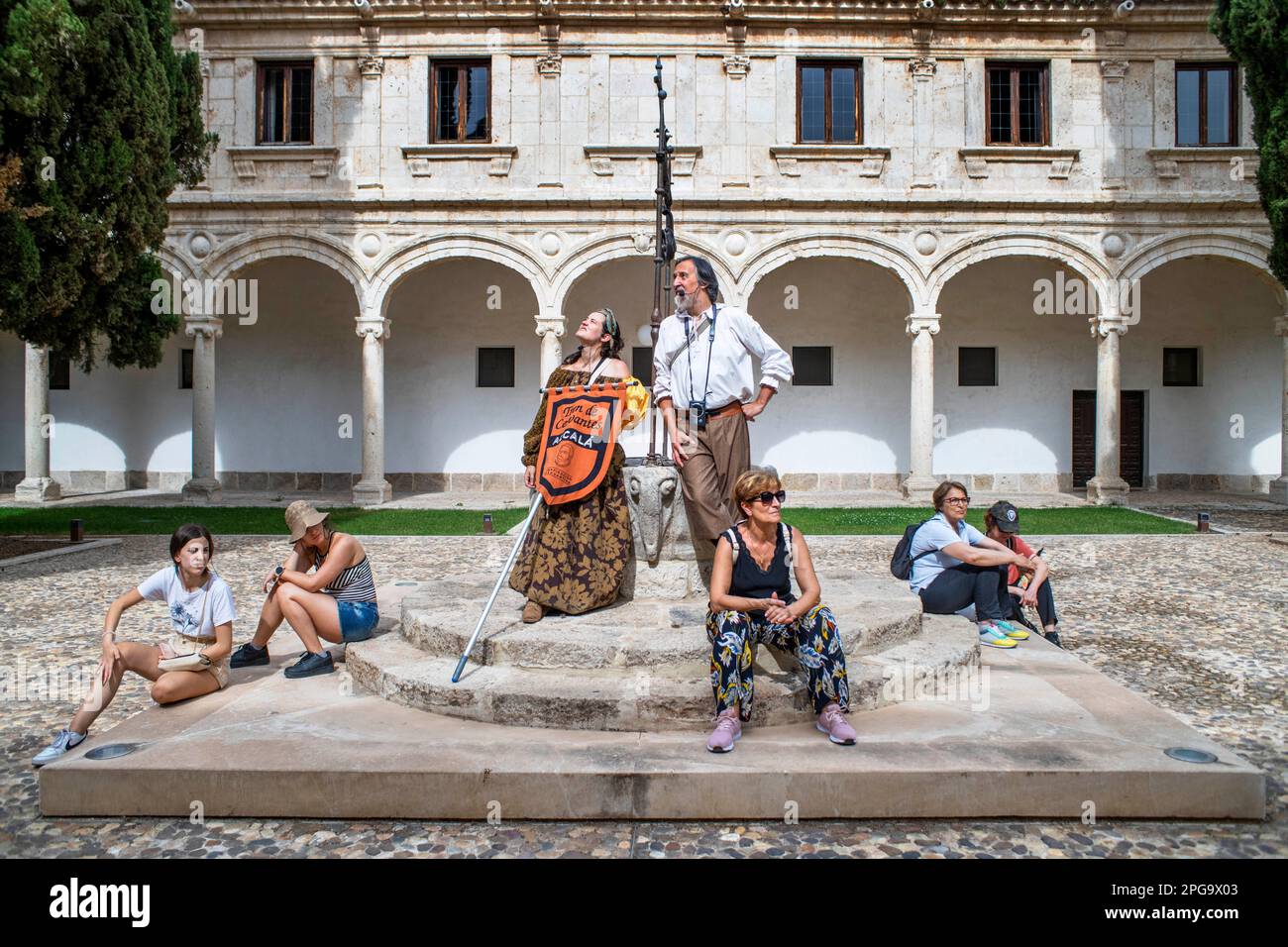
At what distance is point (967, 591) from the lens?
5395 millimetres

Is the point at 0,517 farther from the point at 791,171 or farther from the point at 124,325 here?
the point at 791,171

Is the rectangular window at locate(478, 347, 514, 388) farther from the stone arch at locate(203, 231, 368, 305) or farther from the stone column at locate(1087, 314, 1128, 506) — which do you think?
the stone column at locate(1087, 314, 1128, 506)

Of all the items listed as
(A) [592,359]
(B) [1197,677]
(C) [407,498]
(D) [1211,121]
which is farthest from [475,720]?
(D) [1211,121]

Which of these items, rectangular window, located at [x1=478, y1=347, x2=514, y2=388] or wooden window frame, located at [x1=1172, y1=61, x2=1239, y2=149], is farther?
rectangular window, located at [x1=478, y1=347, x2=514, y2=388]

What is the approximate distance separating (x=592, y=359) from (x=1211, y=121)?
49.1ft

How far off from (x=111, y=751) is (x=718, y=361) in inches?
116

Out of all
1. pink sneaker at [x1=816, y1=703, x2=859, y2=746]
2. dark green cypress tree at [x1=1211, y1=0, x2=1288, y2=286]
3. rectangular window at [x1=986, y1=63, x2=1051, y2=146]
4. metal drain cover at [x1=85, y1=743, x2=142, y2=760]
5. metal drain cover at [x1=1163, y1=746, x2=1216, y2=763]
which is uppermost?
rectangular window at [x1=986, y1=63, x2=1051, y2=146]

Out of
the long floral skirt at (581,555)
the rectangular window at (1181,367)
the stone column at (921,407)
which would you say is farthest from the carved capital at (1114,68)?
the long floral skirt at (581,555)

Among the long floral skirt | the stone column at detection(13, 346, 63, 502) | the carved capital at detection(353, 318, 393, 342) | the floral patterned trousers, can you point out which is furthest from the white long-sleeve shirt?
the stone column at detection(13, 346, 63, 502)

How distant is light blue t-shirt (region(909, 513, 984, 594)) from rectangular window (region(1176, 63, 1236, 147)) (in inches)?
511

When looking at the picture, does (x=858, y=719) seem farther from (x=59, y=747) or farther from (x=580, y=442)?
(x=59, y=747)

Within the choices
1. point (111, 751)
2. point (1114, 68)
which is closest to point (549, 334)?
point (1114, 68)

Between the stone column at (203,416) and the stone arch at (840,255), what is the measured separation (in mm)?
8777

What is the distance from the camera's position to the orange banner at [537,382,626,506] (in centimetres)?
438
